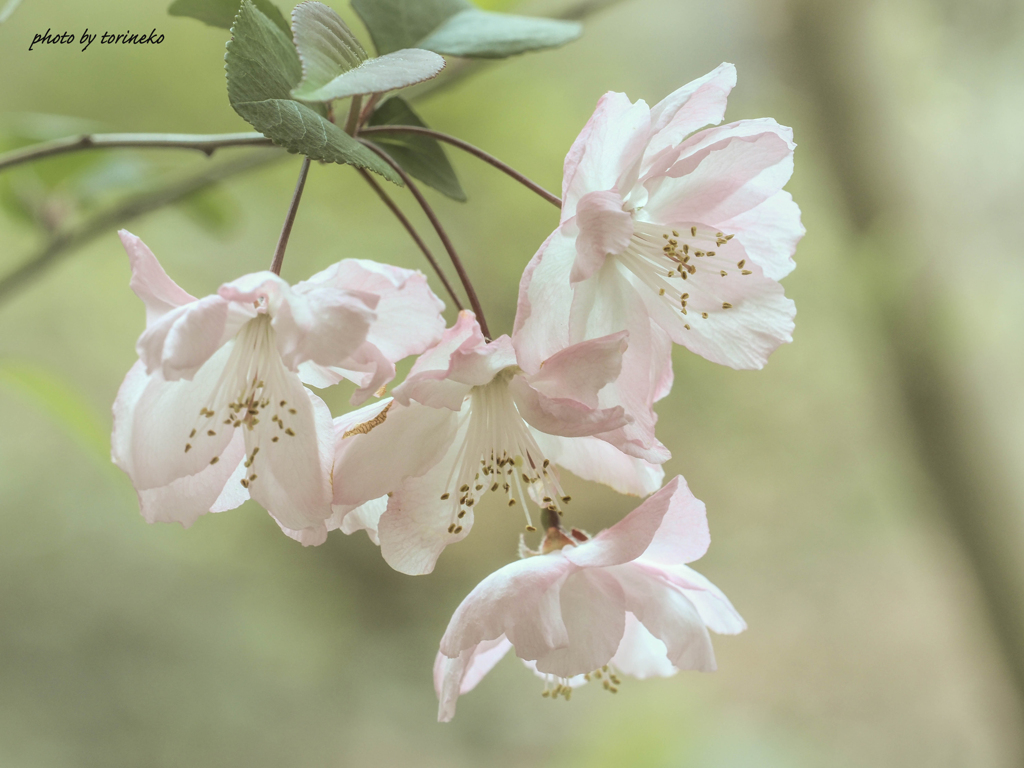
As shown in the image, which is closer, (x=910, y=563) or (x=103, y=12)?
(x=103, y=12)

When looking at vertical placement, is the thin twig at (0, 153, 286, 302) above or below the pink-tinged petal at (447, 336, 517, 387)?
below

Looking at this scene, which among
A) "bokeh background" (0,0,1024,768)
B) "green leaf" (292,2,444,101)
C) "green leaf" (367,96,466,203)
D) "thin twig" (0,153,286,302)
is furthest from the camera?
"bokeh background" (0,0,1024,768)

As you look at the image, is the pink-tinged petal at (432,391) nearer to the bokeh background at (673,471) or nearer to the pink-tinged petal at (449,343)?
the pink-tinged petal at (449,343)

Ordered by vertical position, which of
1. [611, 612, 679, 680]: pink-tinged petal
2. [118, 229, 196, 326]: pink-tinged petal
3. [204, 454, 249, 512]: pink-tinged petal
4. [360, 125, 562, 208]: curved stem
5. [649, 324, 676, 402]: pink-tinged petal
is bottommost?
[611, 612, 679, 680]: pink-tinged petal

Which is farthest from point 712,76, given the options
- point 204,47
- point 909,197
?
point 909,197

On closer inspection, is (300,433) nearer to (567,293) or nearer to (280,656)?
(567,293)

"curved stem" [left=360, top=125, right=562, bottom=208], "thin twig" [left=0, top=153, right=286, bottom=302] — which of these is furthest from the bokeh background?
"curved stem" [left=360, top=125, right=562, bottom=208]

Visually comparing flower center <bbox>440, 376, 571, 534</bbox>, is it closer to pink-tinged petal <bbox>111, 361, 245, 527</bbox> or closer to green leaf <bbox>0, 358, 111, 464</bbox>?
pink-tinged petal <bbox>111, 361, 245, 527</bbox>

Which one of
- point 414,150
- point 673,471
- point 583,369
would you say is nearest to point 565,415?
point 583,369
